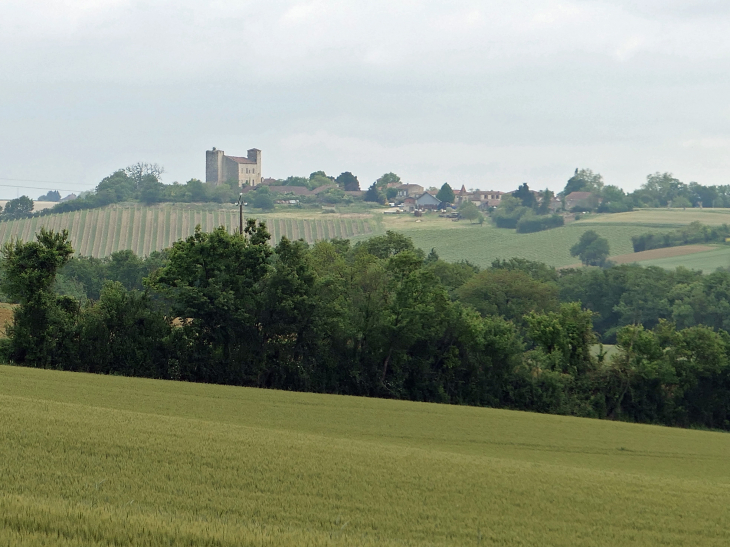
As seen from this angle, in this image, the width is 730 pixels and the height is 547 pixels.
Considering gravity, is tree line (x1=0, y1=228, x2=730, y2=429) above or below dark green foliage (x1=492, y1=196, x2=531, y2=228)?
below

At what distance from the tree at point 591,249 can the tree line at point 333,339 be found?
97.3 metres

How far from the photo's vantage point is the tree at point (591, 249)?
152 meters

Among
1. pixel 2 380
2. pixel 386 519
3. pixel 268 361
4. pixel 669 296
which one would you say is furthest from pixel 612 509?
Answer: pixel 669 296

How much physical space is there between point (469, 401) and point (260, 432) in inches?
1199

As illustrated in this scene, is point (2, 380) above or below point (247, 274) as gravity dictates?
below

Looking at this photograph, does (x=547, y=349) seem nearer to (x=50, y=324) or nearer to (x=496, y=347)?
(x=496, y=347)

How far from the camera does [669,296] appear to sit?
10312 centimetres

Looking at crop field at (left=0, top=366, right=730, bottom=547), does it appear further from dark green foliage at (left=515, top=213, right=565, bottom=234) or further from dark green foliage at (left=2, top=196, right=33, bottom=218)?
dark green foliage at (left=2, top=196, right=33, bottom=218)

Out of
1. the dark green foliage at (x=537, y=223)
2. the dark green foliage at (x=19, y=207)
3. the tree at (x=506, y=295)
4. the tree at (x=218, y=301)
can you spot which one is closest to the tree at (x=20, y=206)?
the dark green foliage at (x=19, y=207)

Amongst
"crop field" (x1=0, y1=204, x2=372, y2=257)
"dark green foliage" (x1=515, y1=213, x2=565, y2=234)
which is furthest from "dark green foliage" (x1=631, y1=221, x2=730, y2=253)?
"crop field" (x1=0, y1=204, x2=372, y2=257)

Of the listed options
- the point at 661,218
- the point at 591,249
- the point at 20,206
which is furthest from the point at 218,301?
the point at 20,206

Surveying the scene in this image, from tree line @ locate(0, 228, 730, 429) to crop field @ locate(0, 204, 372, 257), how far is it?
338ft

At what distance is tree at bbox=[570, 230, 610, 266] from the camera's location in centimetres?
15175

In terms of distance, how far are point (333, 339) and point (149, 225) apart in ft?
412
